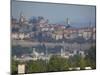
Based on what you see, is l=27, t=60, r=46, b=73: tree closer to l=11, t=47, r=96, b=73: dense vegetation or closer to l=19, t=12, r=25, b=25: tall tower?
l=11, t=47, r=96, b=73: dense vegetation

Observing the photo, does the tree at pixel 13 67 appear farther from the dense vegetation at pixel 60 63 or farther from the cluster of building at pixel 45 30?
the cluster of building at pixel 45 30

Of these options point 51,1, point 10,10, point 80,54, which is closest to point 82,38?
point 80,54

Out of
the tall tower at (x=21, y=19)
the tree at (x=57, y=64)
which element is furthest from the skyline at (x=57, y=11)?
the tree at (x=57, y=64)

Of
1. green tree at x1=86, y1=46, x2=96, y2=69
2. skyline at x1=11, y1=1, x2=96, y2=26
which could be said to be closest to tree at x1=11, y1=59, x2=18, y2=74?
skyline at x1=11, y1=1, x2=96, y2=26

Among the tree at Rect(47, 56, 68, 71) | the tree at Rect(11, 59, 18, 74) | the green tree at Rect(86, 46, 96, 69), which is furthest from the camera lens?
the green tree at Rect(86, 46, 96, 69)

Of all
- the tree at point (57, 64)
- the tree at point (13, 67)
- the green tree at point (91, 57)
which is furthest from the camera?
the green tree at point (91, 57)

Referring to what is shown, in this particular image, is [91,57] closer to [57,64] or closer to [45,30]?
[57,64]

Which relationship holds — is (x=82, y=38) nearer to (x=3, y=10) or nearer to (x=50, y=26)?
(x=50, y=26)

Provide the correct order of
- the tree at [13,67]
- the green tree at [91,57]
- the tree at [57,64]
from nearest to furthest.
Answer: the tree at [13,67], the tree at [57,64], the green tree at [91,57]

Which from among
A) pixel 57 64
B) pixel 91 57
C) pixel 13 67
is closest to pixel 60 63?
pixel 57 64
